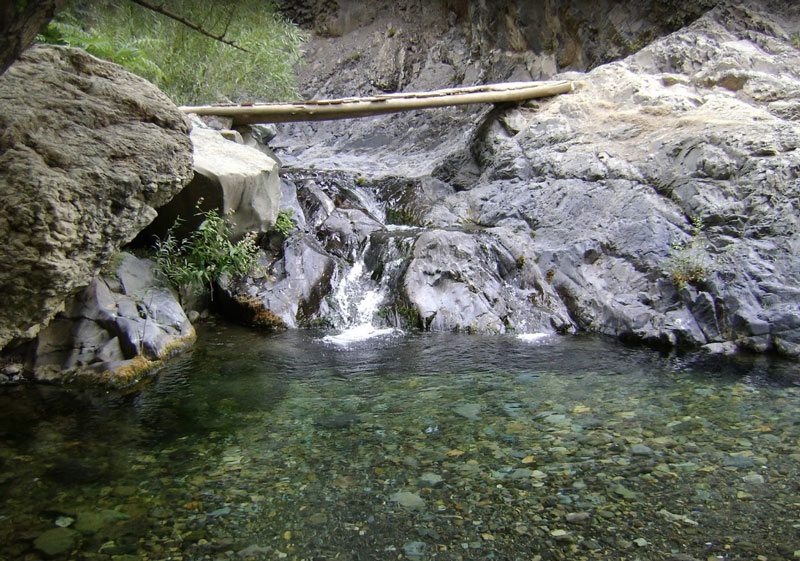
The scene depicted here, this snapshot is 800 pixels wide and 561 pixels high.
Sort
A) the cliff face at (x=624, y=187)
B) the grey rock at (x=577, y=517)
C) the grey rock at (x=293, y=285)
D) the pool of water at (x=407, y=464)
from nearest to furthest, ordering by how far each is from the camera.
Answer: the pool of water at (x=407, y=464) → the grey rock at (x=577, y=517) → the cliff face at (x=624, y=187) → the grey rock at (x=293, y=285)

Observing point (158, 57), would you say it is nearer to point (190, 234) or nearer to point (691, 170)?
point (190, 234)

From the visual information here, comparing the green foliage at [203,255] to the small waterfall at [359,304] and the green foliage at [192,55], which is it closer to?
the small waterfall at [359,304]

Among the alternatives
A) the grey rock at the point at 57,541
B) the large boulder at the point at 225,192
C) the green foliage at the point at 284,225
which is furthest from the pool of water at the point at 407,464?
the green foliage at the point at 284,225

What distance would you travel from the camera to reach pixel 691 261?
7.23 metres

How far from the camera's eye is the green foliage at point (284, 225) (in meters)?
8.27

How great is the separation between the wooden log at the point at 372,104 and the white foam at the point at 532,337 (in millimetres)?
4823

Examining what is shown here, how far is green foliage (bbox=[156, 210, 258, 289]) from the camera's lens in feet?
21.8

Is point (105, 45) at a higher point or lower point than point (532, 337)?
higher

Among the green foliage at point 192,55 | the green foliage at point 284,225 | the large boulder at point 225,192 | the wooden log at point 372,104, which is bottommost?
the green foliage at point 284,225

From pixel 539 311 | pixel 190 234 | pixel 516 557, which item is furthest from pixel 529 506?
pixel 190 234

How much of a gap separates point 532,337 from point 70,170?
16.3ft

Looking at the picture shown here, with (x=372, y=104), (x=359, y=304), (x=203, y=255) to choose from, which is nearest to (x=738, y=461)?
(x=359, y=304)

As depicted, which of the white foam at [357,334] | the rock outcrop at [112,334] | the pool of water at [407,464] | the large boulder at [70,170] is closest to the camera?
the pool of water at [407,464]

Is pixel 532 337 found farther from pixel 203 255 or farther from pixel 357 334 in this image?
pixel 203 255
